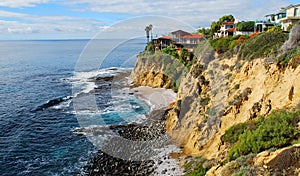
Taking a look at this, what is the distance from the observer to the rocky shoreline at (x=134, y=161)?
24438 mm

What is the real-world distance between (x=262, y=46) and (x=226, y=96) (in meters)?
7.64

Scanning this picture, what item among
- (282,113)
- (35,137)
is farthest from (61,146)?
(282,113)

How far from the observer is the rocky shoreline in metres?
24.4

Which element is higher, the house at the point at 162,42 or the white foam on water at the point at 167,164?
the house at the point at 162,42

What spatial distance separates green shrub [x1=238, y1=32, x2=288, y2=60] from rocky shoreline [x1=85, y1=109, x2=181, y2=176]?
47.6 feet

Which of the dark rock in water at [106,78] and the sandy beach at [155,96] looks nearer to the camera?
the sandy beach at [155,96]

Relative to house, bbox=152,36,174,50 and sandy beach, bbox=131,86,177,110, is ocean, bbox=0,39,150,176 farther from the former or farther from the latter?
house, bbox=152,36,174,50

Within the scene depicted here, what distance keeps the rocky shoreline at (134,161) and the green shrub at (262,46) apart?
47.6 feet

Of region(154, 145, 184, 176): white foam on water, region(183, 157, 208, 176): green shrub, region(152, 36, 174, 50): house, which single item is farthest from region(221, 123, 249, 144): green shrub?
region(152, 36, 174, 50): house

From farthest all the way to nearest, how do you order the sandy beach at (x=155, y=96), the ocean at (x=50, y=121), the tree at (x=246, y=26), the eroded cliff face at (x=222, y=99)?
the tree at (x=246, y=26) < the sandy beach at (x=155, y=96) < the ocean at (x=50, y=121) < the eroded cliff face at (x=222, y=99)

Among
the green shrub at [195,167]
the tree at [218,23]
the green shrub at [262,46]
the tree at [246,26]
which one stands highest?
the tree at [218,23]

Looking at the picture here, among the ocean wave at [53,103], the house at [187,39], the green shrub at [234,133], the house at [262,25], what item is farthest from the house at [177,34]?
the green shrub at [234,133]

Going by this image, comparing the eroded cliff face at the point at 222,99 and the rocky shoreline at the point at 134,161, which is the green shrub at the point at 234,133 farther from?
the rocky shoreline at the point at 134,161

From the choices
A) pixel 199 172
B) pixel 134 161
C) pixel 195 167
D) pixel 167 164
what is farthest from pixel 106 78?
pixel 199 172
